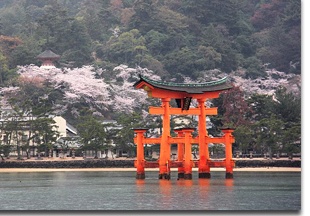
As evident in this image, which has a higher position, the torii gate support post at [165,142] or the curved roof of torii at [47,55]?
the curved roof of torii at [47,55]

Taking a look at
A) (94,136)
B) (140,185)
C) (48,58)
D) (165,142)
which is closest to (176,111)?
(165,142)

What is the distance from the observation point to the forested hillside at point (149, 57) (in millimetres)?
70938

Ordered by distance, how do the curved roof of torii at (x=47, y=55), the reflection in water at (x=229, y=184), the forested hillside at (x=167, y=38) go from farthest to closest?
1. the forested hillside at (x=167, y=38)
2. the curved roof of torii at (x=47, y=55)
3. the reflection in water at (x=229, y=184)

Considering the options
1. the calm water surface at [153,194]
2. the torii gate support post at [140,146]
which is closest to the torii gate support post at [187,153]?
the calm water surface at [153,194]

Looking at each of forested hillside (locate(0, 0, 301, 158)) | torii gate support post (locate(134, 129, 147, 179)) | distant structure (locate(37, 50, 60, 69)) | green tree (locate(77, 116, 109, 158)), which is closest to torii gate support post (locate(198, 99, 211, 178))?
torii gate support post (locate(134, 129, 147, 179))

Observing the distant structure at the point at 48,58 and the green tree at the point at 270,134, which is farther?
the distant structure at the point at 48,58

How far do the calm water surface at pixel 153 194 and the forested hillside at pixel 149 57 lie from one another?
17151 millimetres

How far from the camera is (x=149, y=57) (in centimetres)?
8856

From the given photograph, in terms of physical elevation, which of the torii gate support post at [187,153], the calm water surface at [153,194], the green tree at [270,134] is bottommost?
the calm water surface at [153,194]

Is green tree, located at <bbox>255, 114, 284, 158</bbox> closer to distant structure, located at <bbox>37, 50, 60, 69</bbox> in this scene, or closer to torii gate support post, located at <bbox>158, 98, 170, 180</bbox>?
torii gate support post, located at <bbox>158, 98, 170, 180</bbox>

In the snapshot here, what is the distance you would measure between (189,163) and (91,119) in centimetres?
2253

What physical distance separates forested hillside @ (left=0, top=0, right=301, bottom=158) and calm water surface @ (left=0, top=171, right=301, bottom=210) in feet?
56.3

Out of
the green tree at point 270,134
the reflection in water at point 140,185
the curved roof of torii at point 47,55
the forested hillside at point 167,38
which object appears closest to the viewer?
the reflection in water at point 140,185

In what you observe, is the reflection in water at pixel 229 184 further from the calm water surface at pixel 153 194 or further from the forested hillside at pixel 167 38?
the forested hillside at pixel 167 38
